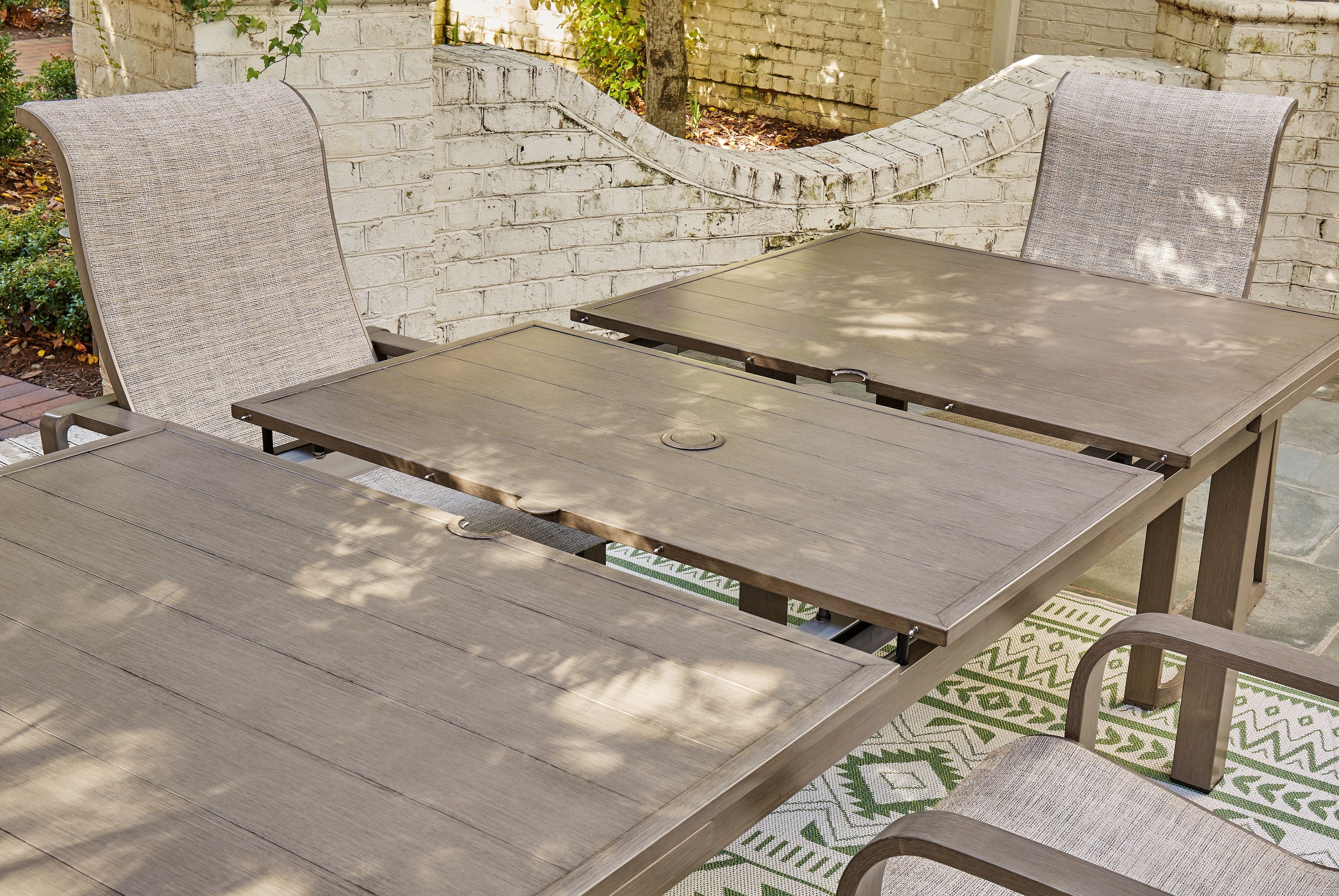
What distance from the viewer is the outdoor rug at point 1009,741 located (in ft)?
8.02

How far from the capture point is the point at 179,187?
2561mm

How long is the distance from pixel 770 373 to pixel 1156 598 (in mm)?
943

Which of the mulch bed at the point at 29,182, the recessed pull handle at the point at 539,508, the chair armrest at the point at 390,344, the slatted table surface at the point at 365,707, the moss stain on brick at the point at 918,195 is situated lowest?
the mulch bed at the point at 29,182

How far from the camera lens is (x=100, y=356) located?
2.53m

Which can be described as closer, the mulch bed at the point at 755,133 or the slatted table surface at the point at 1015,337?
the slatted table surface at the point at 1015,337

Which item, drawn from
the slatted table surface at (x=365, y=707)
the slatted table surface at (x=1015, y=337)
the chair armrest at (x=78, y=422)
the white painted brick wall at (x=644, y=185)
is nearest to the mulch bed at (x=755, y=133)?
the white painted brick wall at (x=644, y=185)

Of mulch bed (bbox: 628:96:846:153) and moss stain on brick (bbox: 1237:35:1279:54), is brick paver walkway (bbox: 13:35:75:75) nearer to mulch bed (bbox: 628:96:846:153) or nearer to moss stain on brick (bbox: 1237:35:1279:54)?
mulch bed (bbox: 628:96:846:153)

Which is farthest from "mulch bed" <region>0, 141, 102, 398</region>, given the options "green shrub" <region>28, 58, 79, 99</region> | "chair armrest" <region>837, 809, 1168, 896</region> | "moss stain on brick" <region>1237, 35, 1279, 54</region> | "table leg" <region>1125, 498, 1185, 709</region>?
"moss stain on brick" <region>1237, 35, 1279, 54</region>

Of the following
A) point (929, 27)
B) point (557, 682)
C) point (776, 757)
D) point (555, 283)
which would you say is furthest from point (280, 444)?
point (929, 27)

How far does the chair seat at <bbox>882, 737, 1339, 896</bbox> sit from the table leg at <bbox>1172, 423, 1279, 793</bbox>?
83cm

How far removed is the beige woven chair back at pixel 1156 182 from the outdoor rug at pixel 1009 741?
3.11 feet

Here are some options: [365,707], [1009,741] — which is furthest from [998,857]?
[1009,741]

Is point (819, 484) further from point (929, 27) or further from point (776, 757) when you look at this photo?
point (929, 27)

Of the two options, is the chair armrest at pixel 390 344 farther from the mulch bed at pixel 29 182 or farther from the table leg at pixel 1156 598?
the mulch bed at pixel 29 182
